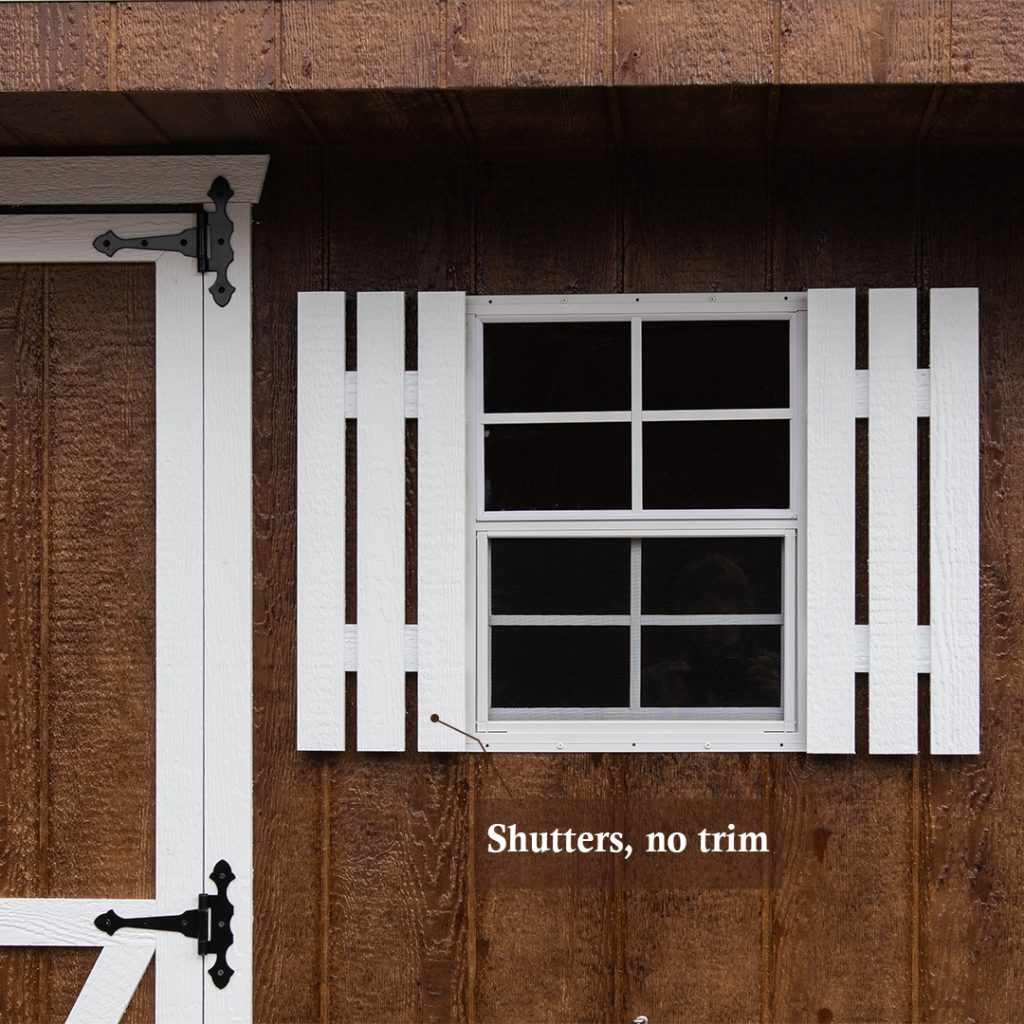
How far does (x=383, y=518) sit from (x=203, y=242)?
707mm

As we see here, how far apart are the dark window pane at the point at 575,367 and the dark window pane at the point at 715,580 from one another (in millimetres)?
358

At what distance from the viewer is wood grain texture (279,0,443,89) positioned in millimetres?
1851

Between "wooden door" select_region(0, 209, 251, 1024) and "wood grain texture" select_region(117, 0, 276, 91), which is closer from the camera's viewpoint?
"wood grain texture" select_region(117, 0, 276, 91)

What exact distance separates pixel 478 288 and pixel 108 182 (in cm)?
82

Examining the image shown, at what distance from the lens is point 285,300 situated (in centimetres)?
225

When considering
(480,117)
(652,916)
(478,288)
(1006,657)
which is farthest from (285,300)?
(1006,657)

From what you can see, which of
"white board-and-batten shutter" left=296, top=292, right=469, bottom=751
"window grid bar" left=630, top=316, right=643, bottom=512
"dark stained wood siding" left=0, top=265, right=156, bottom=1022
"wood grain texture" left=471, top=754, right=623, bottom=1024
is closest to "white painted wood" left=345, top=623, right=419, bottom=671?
"white board-and-batten shutter" left=296, top=292, right=469, bottom=751

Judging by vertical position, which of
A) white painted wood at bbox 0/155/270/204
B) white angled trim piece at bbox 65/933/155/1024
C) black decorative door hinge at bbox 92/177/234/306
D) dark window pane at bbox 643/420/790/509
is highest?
white painted wood at bbox 0/155/270/204

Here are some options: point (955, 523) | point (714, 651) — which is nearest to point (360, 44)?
point (714, 651)

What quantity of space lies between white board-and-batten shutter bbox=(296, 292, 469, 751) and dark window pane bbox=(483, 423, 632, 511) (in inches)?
4.0

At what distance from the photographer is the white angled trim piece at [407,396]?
7.22 feet

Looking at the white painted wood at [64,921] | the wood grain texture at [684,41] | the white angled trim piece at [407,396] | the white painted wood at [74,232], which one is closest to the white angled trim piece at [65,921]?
the white painted wood at [64,921]

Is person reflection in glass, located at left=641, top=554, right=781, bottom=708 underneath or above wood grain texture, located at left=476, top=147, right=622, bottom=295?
underneath

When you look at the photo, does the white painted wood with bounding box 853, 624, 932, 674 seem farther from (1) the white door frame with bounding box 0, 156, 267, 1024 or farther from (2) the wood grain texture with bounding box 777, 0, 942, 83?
(1) the white door frame with bounding box 0, 156, 267, 1024
